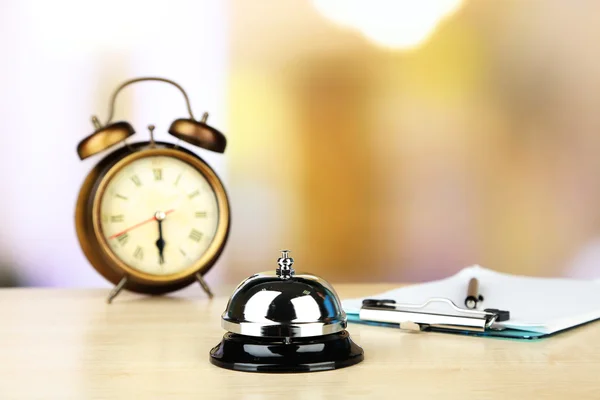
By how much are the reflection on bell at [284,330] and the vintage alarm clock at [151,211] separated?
1.96 feet

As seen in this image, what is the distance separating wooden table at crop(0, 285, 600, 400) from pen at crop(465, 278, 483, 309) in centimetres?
18

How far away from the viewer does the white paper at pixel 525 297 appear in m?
1.20

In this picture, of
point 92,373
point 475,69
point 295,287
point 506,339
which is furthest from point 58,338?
point 475,69

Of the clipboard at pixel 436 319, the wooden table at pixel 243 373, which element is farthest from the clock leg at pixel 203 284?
the clipboard at pixel 436 319

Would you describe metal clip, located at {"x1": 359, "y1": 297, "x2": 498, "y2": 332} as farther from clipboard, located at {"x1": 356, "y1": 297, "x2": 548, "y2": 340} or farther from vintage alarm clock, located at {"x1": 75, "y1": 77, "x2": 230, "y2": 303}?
vintage alarm clock, located at {"x1": 75, "y1": 77, "x2": 230, "y2": 303}

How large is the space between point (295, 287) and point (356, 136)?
3.64 feet

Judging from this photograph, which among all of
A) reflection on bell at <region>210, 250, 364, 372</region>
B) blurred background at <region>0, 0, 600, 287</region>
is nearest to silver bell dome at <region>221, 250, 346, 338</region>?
reflection on bell at <region>210, 250, 364, 372</region>

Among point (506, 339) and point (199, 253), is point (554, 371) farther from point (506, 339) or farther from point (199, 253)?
point (199, 253)

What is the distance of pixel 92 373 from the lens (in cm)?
95

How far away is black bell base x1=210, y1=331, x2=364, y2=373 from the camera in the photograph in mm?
950

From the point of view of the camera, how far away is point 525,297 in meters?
1.41

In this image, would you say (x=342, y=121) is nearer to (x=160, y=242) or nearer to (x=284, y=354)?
(x=160, y=242)

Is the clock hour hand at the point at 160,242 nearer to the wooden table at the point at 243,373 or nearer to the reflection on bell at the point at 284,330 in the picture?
the wooden table at the point at 243,373

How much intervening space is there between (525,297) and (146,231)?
67 cm
